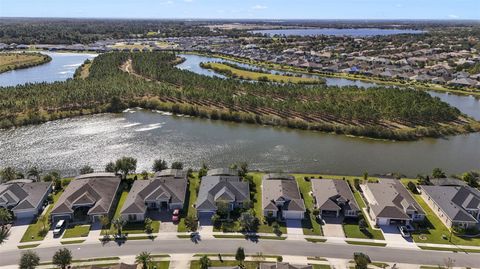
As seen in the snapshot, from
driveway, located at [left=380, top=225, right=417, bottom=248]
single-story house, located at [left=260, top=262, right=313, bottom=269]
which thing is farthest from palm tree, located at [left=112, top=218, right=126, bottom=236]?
driveway, located at [left=380, top=225, right=417, bottom=248]

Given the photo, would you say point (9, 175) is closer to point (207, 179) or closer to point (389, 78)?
point (207, 179)

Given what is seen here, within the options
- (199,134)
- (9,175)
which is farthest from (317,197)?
(9,175)

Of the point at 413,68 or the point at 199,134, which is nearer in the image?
the point at 199,134

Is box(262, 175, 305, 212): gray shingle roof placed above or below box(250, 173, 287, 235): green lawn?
above

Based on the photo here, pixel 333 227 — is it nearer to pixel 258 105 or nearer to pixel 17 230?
pixel 17 230

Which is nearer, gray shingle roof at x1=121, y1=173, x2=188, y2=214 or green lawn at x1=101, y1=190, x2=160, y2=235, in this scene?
green lawn at x1=101, y1=190, x2=160, y2=235

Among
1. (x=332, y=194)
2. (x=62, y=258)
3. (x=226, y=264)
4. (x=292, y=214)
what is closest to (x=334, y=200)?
(x=332, y=194)

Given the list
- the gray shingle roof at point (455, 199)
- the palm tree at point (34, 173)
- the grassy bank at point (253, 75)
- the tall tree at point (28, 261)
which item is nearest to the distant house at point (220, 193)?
the tall tree at point (28, 261)

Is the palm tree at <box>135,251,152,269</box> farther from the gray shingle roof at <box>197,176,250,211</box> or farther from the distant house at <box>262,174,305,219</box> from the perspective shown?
the distant house at <box>262,174,305,219</box>
